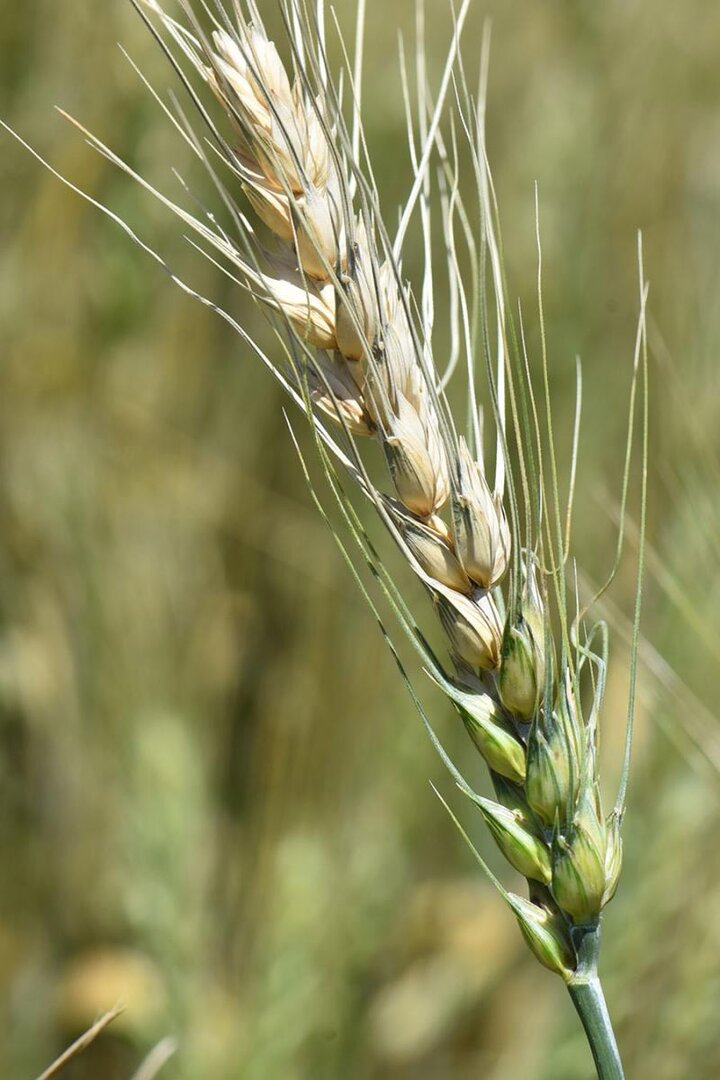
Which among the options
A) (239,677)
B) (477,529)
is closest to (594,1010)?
(477,529)

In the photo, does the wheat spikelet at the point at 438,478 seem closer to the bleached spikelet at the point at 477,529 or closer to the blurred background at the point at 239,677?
the bleached spikelet at the point at 477,529

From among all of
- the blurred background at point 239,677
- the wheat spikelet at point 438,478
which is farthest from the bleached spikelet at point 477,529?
the blurred background at point 239,677

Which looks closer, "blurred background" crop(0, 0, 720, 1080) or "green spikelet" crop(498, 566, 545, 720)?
"green spikelet" crop(498, 566, 545, 720)

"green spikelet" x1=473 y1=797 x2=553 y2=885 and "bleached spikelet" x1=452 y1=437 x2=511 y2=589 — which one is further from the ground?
"bleached spikelet" x1=452 y1=437 x2=511 y2=589

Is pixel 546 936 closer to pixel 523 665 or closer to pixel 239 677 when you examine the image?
pixel 523 665

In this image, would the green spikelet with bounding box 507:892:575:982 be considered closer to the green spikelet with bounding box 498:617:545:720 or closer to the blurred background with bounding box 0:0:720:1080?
the green spikelet with bounding box 498:617:545:720

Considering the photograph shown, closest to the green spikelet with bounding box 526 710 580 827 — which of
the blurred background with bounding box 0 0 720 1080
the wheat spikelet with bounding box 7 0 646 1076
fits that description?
the wheat spikelet with bounding box 7 0 646 1076

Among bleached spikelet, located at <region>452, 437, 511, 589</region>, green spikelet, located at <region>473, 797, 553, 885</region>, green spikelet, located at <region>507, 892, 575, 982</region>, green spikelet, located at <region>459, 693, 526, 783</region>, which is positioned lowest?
green spikelet, located at <region>507, 892, 575, 982</region>
